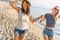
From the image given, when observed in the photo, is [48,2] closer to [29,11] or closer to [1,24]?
[29,11]

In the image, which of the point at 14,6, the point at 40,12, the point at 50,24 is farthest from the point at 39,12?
the point at 14,6

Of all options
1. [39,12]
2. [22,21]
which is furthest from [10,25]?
[39,12]

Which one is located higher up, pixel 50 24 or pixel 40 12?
pixel 40 12

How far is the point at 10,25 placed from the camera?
180 cm

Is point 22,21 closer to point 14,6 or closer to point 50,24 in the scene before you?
point 14,6

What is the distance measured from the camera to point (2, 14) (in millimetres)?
1812

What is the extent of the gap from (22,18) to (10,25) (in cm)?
15

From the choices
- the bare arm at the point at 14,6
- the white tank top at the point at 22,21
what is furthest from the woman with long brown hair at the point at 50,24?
the bare arm at the point at 14,6

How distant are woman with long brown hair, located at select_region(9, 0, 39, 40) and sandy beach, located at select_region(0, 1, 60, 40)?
4 cm

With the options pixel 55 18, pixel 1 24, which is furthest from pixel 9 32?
pixel 55 18

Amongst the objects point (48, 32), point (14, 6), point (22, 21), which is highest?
point (14, 6)

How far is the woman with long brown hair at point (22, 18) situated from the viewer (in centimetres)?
177

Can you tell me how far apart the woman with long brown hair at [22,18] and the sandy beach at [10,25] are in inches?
1.6

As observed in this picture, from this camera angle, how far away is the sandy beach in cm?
179
